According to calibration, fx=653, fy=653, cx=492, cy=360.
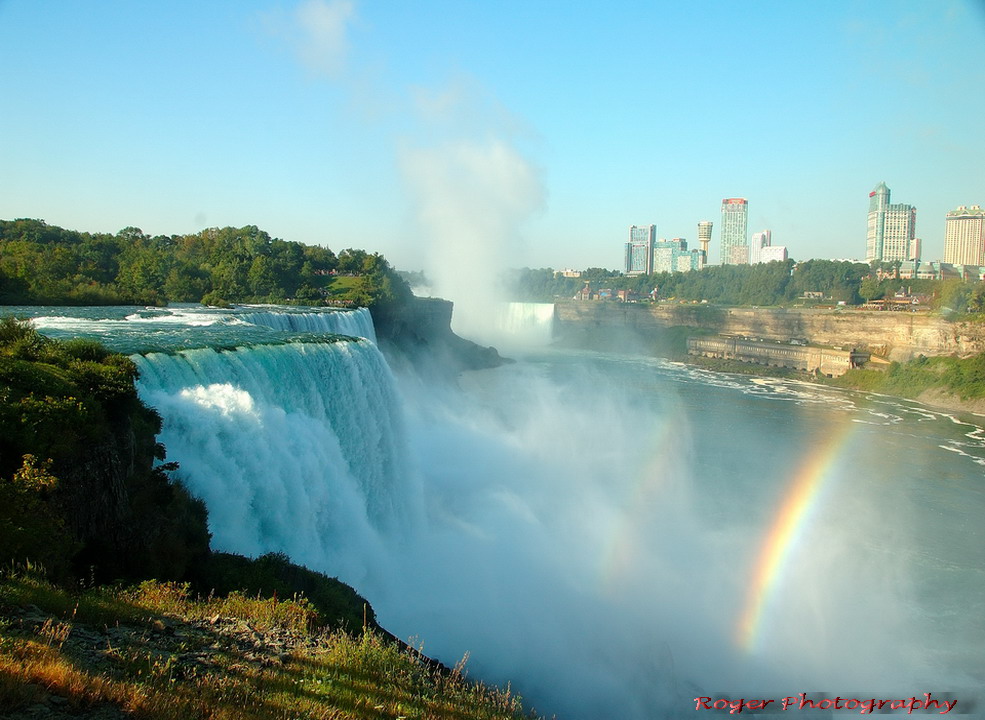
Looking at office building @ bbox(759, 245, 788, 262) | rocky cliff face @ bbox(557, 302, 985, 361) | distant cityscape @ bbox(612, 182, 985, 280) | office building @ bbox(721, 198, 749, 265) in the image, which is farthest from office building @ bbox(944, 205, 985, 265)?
rocky cliff face @ bbox(557, 302, 985, 361)

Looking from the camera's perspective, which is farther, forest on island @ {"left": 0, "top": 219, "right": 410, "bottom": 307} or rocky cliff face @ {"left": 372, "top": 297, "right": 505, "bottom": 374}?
rocky cliff face @ {"left": 372, "top": 297, "right": 505, "bottom": 374}

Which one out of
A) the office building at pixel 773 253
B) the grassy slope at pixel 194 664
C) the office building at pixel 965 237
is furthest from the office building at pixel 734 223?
the grassy slope at pixel 194 664

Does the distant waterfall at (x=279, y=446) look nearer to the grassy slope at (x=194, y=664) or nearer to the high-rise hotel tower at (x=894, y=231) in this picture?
the grassy slope at (x=194, y=664)

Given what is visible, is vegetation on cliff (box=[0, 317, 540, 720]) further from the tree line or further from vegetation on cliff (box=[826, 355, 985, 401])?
the tree line

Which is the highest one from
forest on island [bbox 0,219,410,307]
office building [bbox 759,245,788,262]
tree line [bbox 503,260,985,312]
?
office building [bbox 759,245,788,262]

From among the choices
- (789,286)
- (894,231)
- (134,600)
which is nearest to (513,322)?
(789,286)

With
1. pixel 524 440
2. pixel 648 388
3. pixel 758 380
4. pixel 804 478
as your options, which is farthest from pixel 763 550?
pixel 758 380
